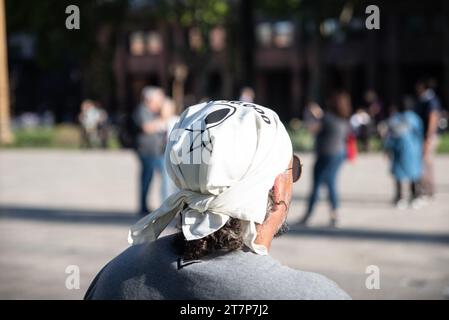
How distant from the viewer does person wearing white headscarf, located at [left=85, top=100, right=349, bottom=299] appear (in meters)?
1.87

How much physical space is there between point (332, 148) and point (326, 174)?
35 centimetres

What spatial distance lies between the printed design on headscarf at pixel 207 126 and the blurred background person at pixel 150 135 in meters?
8.46

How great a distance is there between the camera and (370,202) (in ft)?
40.1

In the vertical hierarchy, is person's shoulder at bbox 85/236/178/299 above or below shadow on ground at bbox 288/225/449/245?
above

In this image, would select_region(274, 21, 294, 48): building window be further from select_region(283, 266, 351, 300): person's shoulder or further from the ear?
select_region(283, 266, 351, 300): person's shoulder

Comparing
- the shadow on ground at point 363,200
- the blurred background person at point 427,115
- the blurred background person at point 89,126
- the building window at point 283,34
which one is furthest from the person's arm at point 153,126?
the building window at point 283,34

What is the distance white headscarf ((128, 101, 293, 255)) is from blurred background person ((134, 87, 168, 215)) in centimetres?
844

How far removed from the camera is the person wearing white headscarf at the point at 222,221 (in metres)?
1.87

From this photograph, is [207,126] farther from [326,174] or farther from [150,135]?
[150,135]

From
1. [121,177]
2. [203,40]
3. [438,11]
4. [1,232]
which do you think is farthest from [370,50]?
[1,232]

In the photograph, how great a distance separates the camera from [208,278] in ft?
6.16

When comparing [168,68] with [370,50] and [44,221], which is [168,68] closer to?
[370,50]

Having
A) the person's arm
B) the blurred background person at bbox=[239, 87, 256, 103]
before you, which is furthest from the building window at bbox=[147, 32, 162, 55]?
the person's arm

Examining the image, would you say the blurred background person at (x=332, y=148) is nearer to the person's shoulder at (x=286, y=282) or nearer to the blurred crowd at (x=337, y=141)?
the blurred crowd at (x=337, y=141)
